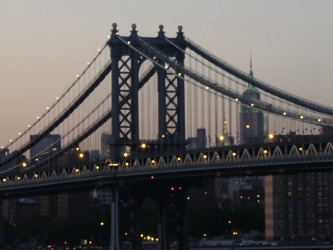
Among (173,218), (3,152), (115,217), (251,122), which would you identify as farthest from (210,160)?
(3,152)

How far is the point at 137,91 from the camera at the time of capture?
134000 mm

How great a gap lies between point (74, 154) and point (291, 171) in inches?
1620

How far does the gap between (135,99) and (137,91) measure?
0.67 metres

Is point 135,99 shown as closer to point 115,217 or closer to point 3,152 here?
point 115,217

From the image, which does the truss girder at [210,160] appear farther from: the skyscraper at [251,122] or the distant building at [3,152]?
the distant building at [3,152]

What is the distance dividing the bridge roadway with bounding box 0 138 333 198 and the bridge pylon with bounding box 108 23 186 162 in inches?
64.7

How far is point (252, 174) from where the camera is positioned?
399ft

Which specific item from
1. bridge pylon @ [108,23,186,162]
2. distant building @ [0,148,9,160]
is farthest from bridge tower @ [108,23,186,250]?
distant building @ [0,148,9,160]

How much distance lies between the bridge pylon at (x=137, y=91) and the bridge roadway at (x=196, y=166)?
1643 mm

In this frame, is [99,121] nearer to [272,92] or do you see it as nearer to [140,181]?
[140,181]

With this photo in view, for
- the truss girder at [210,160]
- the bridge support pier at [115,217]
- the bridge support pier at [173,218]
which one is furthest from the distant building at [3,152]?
the bridge support pier at [115,217]

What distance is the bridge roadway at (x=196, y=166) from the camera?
115 metres

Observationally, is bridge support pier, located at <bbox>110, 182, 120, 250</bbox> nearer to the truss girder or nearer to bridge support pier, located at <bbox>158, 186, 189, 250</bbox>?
the truss girder

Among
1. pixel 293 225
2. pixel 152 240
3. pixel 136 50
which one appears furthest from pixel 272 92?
pixel 293 225
